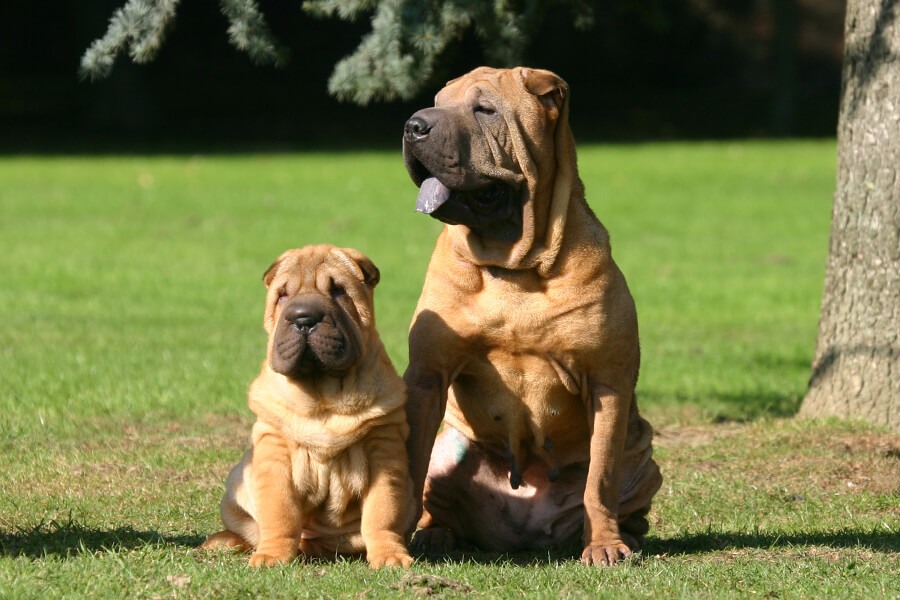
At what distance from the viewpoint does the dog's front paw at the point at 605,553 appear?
5.46m

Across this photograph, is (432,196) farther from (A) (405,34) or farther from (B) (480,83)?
(A) (405,34)

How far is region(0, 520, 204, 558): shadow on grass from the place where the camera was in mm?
5359

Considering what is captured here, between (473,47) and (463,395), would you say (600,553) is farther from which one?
(473,47)

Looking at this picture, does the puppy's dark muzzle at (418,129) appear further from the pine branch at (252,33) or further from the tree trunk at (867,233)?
the tree trunk at (867,233)

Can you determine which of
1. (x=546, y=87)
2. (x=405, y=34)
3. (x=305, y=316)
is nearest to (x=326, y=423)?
(x=305, y=316)

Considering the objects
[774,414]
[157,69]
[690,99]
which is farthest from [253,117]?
[774,414]

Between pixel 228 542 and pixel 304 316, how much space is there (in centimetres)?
115

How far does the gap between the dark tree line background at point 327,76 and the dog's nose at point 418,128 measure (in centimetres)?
2399

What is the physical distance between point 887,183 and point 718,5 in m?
33.7

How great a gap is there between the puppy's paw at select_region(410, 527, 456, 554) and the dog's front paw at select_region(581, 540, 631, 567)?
2.39 ft

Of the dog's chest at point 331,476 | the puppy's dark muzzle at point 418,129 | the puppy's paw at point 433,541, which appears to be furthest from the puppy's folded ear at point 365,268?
the puppy's paw at point 433,541

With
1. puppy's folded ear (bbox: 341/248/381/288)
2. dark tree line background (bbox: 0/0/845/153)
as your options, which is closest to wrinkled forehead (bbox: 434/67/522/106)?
puppy's folded ear (bbox: 341/248/381/288)

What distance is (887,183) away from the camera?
7.63 meters

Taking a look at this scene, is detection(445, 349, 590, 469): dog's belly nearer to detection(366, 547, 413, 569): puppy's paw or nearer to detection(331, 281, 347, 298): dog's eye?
detection(331, 281, 347, 298): dog's eye
